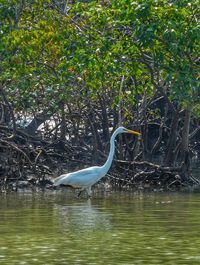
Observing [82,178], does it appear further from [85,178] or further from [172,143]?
[172,143]

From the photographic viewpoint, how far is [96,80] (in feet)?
61.1

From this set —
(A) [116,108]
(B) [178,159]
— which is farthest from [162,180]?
(A) [116,108]

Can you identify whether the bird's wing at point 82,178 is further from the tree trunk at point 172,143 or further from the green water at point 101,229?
the tree trunk at point 172,143

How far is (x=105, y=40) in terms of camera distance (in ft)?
58.0

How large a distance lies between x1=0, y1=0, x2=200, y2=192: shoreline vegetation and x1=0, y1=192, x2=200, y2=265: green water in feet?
4.70

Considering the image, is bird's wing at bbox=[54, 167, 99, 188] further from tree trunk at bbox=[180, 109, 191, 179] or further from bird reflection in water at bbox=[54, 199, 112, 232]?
tree trunk at bbox=[180, 109, 191, 179]

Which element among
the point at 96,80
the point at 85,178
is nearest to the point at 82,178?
the point at 85,178

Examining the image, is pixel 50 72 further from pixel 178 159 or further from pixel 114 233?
pixel 114 233

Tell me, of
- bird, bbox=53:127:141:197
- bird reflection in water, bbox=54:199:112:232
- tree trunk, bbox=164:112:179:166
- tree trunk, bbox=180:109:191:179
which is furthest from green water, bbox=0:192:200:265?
tree trunk, bbox=164:112:179:166

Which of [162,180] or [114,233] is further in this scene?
[162,180]

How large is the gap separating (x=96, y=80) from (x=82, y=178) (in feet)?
6.07

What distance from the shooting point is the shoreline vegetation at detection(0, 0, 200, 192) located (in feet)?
56.6

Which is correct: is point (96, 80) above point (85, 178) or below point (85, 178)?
above

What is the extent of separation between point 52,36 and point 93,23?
3.38 ft
